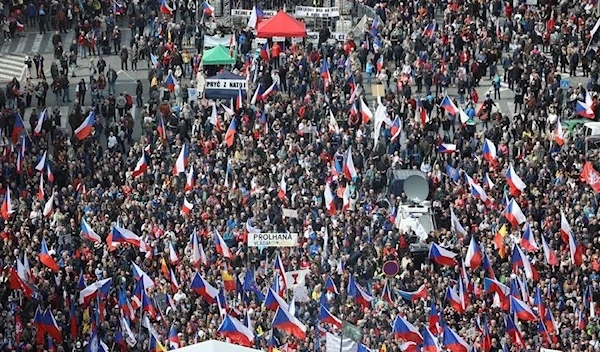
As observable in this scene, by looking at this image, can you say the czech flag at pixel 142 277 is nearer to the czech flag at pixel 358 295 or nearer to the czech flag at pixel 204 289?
the czech flag at pixel 204 289

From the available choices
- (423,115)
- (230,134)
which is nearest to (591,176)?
(423,115)

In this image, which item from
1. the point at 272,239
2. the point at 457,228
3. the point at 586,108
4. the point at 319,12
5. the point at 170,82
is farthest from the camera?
the point at 319,12

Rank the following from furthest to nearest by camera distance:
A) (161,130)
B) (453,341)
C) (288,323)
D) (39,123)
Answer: (39,123) → (161,130) → (288,323) → (453,341)

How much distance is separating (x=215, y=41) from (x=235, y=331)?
28.3 metres

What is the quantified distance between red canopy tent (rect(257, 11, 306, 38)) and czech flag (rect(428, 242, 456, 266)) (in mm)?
20815

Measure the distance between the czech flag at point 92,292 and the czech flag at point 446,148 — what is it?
1706 centimetres

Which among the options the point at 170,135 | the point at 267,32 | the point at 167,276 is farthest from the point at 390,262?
the point at 267,32

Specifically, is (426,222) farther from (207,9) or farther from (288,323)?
(207,9)

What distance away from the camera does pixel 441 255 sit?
207 ft

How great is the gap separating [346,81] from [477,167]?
9.80m

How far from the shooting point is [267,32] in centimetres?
8188

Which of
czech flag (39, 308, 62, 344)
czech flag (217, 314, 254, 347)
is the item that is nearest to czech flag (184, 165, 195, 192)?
czech flag (39, 308, 62, 344)

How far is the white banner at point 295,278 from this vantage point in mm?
61469

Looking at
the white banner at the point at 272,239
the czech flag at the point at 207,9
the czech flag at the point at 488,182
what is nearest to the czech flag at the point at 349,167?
the czech flag at the point at 488,182
